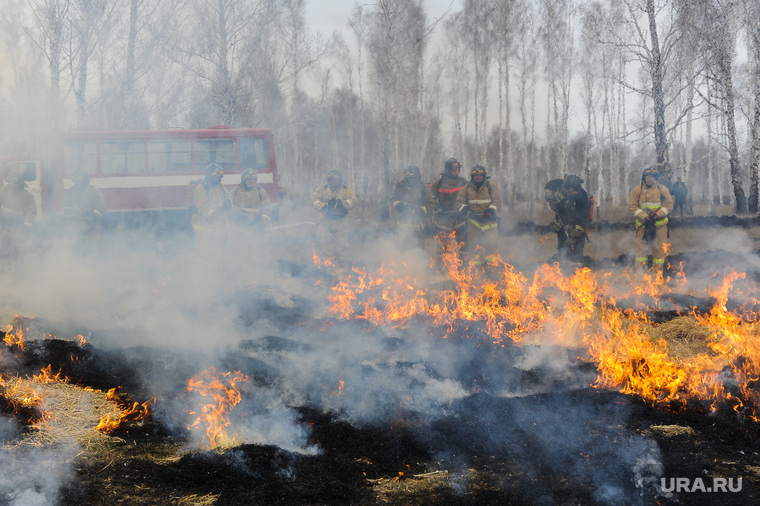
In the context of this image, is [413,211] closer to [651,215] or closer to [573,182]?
[573,182]

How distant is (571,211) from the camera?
9.40 m

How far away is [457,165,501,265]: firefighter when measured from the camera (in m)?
9.28

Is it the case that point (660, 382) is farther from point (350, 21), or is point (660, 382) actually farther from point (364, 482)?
point (350, 21)

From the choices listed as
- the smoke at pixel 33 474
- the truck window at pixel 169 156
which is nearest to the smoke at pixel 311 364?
the smoke at pixel 33 474

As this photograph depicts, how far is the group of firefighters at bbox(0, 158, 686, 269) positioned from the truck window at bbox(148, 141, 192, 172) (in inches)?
101

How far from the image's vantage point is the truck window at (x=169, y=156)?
40.6ft

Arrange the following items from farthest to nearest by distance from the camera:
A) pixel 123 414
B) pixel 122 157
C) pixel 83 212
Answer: pixel 122 157
pixel 83 212
pixel 123 414

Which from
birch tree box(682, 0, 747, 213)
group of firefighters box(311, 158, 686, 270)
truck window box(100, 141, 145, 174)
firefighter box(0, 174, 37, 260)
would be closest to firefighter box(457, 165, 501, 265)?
group of firefighters box(311, 158, 686, 270)

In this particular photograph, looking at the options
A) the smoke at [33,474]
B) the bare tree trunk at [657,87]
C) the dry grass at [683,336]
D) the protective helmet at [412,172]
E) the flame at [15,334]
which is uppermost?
the bare tree trunk at [657,87]

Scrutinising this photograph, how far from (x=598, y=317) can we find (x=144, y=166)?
10461 mm

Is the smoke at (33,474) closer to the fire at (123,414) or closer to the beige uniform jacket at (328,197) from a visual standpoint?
the fire at (123,414)

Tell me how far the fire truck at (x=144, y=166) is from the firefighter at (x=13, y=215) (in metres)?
1.49

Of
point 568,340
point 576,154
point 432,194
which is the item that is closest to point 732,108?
point 432,194

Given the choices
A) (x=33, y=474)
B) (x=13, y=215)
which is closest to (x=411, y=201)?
(x=33, y=474)
